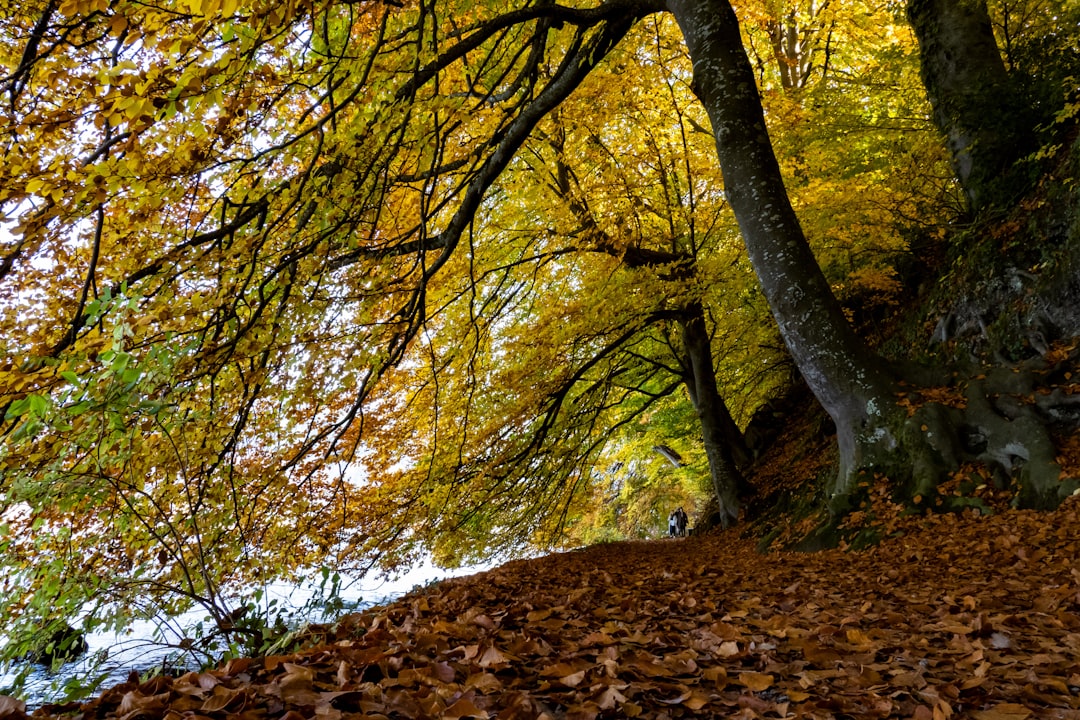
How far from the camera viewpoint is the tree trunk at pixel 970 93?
6.77 m

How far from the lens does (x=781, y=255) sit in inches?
202

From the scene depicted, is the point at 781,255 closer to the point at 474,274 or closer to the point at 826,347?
the point at 826,347

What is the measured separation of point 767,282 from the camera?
525 cm

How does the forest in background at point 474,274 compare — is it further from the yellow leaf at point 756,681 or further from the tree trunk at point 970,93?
the yellow leaf at point 756,681

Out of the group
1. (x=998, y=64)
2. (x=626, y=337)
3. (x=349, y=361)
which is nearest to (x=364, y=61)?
(x=349, y=361)

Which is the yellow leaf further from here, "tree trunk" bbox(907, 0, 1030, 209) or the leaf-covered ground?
"tree trunk" bbox(907, 0, 1030, 209)

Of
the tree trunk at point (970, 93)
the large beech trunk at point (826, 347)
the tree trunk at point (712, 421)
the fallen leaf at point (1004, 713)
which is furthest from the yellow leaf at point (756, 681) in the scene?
the tree trunk at point (712, 421)

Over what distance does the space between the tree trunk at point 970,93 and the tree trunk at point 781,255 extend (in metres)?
3.40

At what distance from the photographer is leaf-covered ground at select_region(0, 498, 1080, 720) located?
5.37 feet

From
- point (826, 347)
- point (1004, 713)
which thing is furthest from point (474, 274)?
point (1004, 713)

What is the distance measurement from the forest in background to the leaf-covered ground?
0.73 m

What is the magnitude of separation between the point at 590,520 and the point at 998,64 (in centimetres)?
1571

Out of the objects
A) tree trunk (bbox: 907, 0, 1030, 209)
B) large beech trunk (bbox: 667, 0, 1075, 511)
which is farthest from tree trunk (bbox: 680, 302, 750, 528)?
large beech trunk (bbox: 667, 0, 1075, 511)

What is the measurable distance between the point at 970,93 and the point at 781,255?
392 centimetres
